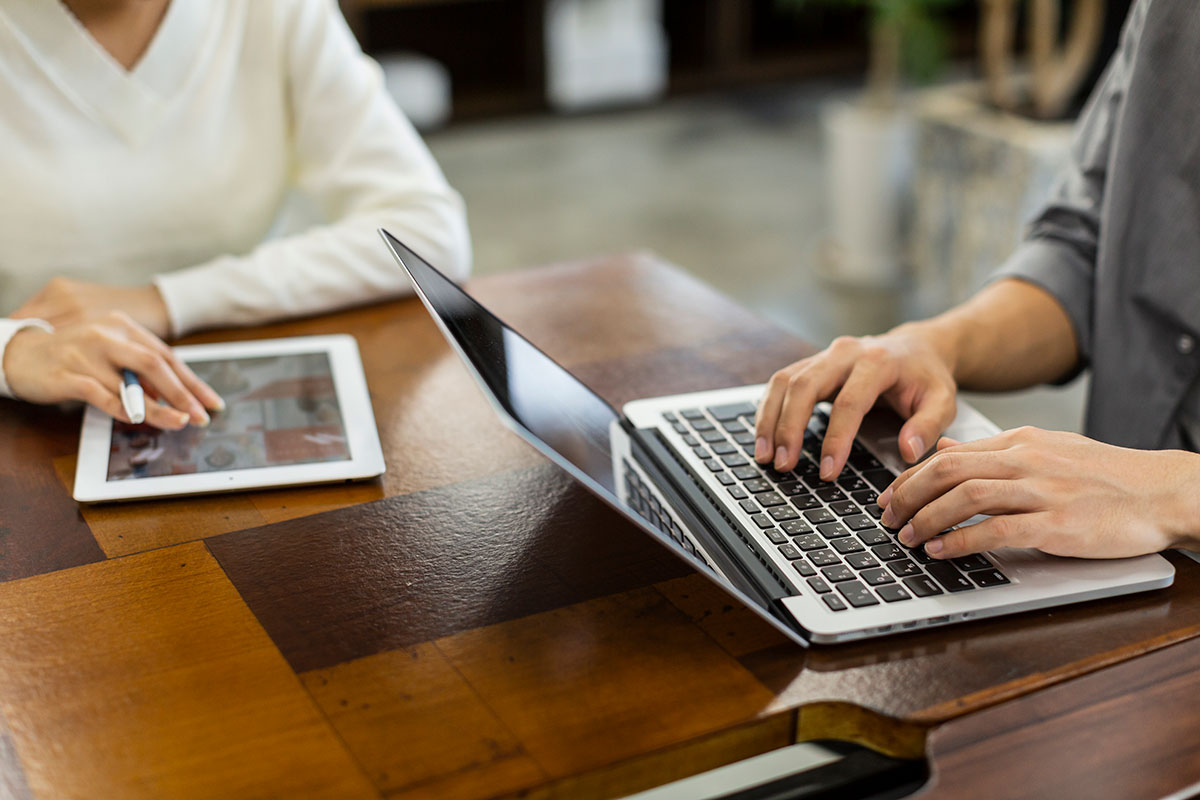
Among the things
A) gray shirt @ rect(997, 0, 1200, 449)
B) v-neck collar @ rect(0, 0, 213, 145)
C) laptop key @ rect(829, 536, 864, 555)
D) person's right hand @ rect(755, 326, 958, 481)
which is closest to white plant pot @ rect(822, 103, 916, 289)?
gray shirt @ rect(997, 0, 1200, 449)

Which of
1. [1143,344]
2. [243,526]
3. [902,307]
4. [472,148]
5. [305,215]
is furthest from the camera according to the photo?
[472,148]

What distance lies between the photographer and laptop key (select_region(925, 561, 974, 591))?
0.64 metres

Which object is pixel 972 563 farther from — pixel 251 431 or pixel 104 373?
pixel 104 373

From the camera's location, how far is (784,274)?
311cm

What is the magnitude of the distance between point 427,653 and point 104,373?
424 mm

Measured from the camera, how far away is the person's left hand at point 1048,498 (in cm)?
66

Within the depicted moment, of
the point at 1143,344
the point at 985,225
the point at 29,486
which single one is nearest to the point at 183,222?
the point at 29,486

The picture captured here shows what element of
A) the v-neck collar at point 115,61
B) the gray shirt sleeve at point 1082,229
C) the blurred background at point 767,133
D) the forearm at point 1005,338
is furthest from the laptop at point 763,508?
the blurred background at point 767,133

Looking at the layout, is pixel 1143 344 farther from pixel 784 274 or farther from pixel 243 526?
pixel 784 274

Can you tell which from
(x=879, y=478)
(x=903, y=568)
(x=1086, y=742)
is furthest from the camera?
(x=879, y=478)

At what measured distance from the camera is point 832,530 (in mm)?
696

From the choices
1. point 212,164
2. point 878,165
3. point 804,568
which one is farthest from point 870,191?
point 804,568

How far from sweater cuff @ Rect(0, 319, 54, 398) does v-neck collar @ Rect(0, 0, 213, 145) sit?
0.89ft

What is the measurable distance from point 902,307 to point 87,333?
7.76 ft
